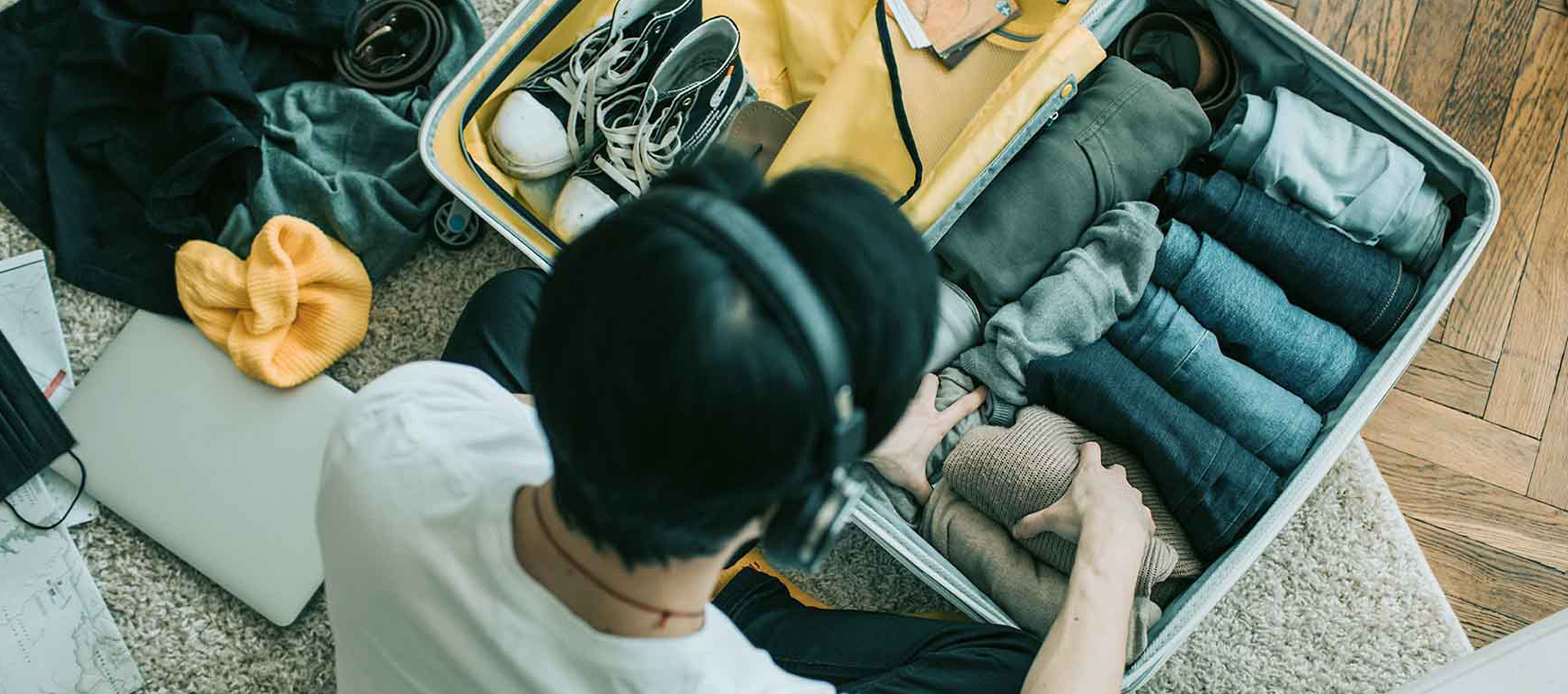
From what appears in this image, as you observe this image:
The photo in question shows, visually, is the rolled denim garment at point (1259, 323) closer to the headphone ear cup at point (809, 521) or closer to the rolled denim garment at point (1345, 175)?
the rolled denim garment at point (1345, 175)

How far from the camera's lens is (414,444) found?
0.57 meters

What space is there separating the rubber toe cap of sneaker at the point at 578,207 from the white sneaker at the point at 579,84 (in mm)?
46

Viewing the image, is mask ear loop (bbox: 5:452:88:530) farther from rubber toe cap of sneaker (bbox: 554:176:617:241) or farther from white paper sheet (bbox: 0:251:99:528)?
rubber toe cap of sneaker (bbox: 554:176:617:241)

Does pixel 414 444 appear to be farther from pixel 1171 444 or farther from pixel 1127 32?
pixel 1127 32

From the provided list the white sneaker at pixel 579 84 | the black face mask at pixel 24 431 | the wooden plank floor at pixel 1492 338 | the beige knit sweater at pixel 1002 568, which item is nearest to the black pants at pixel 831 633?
the beige knit sweater at pixel 1002 568

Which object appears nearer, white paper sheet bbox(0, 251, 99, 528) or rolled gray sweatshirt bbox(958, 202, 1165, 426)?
rolled gray sweatshirt bbox(958, 202, 1165, 426)

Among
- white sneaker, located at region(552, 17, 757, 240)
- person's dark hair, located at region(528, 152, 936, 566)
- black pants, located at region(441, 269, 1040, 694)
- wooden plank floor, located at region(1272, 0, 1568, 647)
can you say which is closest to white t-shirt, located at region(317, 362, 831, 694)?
person's dark hair, located at region(528, 152, 936, 566)

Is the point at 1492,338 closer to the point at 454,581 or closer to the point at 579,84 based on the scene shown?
the point at 579,84

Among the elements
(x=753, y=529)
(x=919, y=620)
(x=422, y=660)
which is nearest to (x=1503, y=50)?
(x=919, y=620)

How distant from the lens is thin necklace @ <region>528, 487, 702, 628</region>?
1.68 ft

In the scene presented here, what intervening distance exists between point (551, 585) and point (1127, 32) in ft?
2.90

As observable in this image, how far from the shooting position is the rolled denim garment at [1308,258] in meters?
0.99

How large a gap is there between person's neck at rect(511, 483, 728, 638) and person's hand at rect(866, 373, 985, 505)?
1.51 ft

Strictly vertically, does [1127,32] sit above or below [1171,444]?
above
